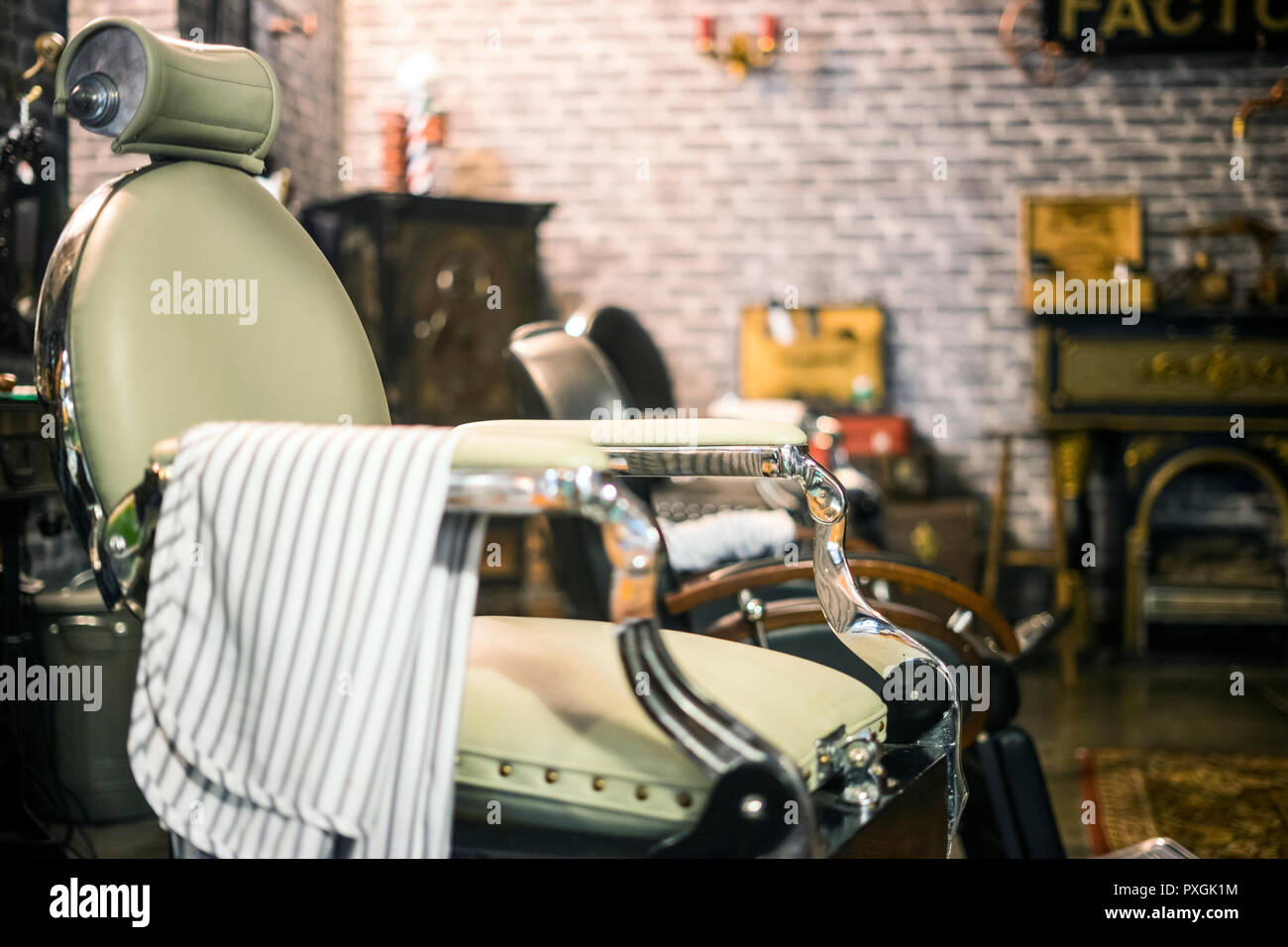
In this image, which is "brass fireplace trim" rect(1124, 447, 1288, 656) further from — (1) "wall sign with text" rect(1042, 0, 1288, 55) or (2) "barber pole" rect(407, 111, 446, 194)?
(2) "barber pole" rect(407, 111, 446, 194)

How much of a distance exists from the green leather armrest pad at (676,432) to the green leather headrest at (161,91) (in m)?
0.45

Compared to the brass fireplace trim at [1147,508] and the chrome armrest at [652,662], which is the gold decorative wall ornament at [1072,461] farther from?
the chrome armrest at [652,662]

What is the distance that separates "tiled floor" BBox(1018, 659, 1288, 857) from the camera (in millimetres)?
2854

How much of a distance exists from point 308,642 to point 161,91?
608mm

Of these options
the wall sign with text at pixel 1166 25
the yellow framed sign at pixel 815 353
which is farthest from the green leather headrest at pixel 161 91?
the wall sign with text at pixel 1166 25

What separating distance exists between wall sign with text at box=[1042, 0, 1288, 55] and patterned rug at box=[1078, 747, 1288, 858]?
8.79ft

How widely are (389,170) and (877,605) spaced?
10.2ft

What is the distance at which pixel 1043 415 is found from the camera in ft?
12.3

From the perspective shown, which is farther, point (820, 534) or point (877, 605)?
point (877, 605)

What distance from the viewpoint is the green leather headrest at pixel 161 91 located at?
1098 millimetres

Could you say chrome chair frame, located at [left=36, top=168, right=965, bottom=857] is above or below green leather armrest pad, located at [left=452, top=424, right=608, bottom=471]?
below

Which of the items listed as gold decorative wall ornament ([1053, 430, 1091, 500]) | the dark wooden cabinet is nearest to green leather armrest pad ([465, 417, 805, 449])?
the dark wooden cabinet

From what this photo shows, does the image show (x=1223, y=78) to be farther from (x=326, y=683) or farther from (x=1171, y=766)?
(x=326, y=683)
